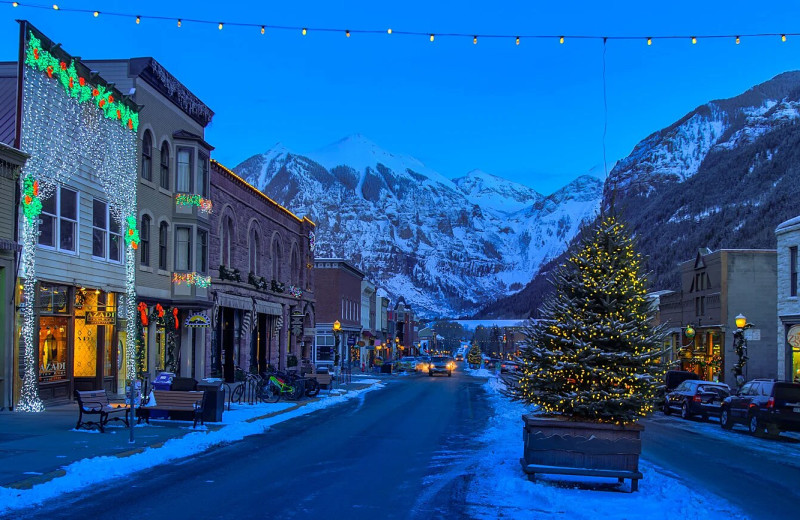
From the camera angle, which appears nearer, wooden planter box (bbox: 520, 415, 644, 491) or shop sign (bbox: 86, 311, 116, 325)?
wooden planter box (bbox: 520, 415, 644, 491)

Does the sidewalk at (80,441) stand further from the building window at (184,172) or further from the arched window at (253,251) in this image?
the arched window at (253,251)

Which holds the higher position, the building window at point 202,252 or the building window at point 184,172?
the building window at point 184,172

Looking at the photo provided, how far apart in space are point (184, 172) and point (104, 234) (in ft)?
21.0

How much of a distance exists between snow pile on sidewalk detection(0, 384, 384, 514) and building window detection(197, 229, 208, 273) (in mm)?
10868

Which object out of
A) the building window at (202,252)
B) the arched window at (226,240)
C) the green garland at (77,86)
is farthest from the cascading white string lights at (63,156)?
the arched window at (226,240)

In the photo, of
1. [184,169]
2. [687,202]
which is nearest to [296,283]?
[184,169]

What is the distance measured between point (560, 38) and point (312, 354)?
44.2 metres

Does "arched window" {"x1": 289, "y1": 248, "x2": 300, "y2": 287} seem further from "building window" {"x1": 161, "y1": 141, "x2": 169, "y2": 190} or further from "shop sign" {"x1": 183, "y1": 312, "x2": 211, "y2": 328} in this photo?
"building window" {"x1": 161, "y1": 141, "x2": 169, "y2": 190}

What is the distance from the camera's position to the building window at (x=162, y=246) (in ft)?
97.4

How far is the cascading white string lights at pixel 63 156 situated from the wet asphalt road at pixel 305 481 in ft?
21.0

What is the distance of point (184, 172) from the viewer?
30.7 meters

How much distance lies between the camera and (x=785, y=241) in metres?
35.1

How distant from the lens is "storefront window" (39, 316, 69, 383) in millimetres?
21156

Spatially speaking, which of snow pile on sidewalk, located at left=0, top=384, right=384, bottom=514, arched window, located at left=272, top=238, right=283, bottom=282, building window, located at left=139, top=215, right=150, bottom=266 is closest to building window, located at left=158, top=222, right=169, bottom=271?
building window, located at left=139, top=215, right=150, bottom=266
